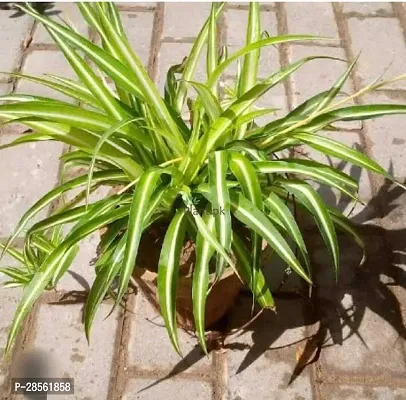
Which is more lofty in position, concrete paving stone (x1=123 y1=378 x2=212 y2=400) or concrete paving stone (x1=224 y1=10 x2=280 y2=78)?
concrete paving stone (x1=224 y1=10 x2=280 y2=78)

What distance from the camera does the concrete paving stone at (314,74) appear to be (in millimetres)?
2574

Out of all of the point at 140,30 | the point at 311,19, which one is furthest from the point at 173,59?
the point at 311,19

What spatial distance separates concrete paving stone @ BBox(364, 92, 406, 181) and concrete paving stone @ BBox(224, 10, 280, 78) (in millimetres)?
436

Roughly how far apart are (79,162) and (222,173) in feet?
1.47

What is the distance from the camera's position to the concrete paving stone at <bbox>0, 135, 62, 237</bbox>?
217 centimetres

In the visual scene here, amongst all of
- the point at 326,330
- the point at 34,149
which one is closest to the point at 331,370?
the point at 326,330

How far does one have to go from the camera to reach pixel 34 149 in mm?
2355

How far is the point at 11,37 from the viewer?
110 inches

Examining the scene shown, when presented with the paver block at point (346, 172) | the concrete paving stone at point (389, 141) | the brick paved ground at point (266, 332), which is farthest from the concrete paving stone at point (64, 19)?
the concrete paving stone at point (389, 141)

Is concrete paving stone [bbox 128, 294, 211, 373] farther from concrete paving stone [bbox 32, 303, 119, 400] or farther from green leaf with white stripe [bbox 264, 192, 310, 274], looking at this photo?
green leaf with white stripe [bbox 264, 192, 310, 274]

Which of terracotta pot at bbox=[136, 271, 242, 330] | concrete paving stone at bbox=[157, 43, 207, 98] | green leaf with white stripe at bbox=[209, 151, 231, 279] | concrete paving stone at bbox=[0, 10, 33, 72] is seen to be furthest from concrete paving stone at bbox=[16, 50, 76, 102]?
green leaf with white stripe at bbox=[209, 151, 231, 279]

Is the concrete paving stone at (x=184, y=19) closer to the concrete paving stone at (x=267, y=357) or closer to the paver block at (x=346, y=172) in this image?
the paver block at (x=346, y=172)

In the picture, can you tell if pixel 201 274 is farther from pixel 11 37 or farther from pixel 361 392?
pixel 11 37

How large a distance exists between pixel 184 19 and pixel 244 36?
0.31 meters
